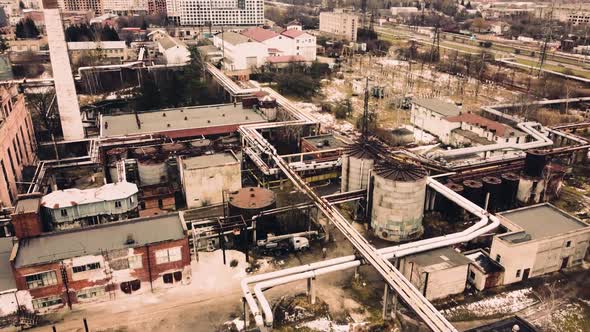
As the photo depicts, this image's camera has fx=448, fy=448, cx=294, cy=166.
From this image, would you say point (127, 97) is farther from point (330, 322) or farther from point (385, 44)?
point (385, 44)

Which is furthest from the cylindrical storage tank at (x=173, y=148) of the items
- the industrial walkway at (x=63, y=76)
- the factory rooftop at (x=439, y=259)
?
the factory rooftop at (x=439, y=259)

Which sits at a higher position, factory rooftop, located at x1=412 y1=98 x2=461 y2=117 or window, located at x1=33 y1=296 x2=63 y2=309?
factory rooftop, located at x1=412 y1=98 x2=461 y2=117

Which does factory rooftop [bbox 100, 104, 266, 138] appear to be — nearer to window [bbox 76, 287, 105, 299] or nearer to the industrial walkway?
the industrial walkway

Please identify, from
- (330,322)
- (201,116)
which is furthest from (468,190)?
(201,116)

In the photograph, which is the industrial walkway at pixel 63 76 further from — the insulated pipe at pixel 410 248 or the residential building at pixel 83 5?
the residential building at pixel 83 5

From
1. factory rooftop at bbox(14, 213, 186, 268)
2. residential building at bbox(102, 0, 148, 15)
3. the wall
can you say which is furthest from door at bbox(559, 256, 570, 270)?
residential building at bbox(102, 0, 148, 15)
